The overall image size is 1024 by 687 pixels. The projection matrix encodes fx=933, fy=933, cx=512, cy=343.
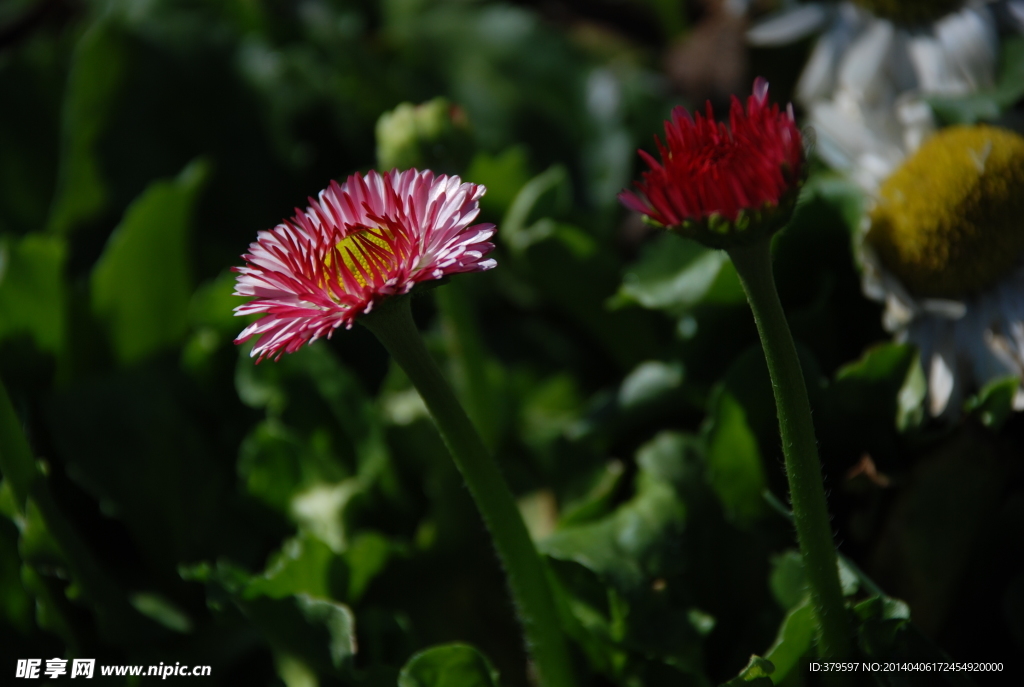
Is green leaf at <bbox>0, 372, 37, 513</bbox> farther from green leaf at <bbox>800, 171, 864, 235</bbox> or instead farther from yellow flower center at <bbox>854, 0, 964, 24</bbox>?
yellow flower center at <bbox>854, 0, 964, 24</bbox>

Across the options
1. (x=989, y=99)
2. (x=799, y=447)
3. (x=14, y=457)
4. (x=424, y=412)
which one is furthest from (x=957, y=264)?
(x=14, y=457)

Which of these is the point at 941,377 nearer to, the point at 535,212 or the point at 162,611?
the point at 535,212

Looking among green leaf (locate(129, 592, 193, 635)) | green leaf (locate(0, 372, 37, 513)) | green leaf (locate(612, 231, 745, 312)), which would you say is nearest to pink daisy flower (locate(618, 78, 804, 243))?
green leaf (locate(612, 231, 745, 312))

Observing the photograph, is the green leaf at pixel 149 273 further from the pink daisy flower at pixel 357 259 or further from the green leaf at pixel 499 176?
the pink daisy flower at pixel 357 259

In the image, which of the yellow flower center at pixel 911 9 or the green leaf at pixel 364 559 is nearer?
the green leaf at pixel 364 559

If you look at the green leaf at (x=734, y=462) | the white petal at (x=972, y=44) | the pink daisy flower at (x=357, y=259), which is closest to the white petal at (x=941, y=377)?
the green leaf at (x=734, y=462)

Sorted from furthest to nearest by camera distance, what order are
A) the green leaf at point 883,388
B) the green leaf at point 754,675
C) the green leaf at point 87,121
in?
the green leaf at point 87,121, the green leaf at point 883,388, the green leaf at point 754,675
